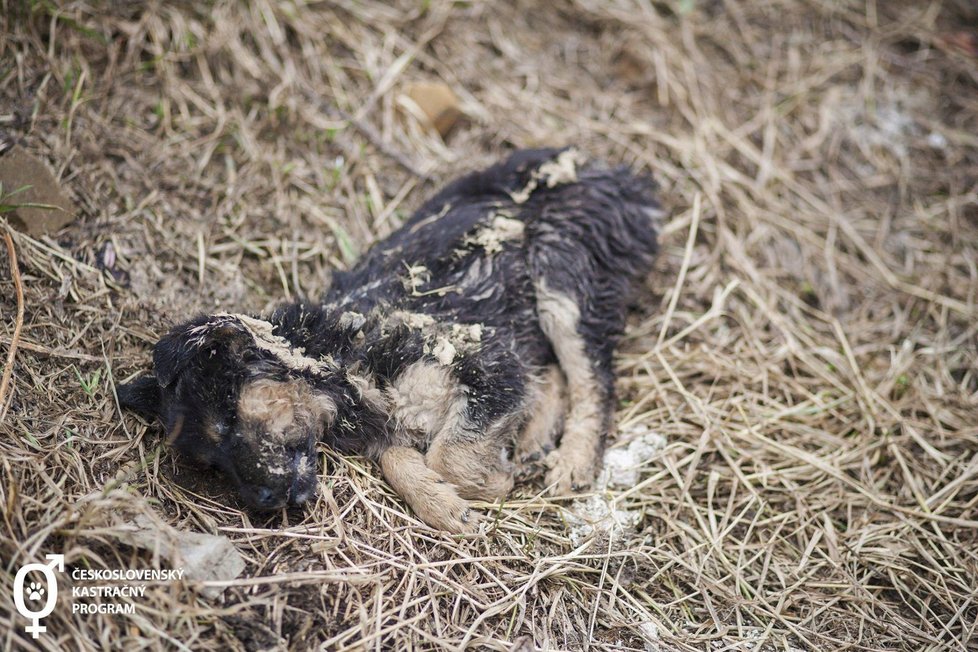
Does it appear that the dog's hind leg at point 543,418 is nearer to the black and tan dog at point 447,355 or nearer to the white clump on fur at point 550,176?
the black and tan dog at point 447,355

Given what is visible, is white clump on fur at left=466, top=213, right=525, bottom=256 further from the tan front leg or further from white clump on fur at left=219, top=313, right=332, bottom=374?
the tan front leg

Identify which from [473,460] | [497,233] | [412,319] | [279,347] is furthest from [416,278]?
[473,460]

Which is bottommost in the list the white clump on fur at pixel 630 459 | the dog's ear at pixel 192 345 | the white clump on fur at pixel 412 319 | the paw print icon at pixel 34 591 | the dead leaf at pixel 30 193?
the white clump on fur at pixel 630 459

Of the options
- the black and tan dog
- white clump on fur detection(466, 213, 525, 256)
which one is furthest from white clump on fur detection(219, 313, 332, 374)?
white clump on fur detection(466, 213, 525, 256)

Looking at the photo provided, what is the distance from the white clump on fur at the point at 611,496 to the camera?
3.51 m

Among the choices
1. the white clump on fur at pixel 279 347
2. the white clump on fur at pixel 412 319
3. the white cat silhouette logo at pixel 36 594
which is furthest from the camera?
the white clump on fur at pixel 412 319

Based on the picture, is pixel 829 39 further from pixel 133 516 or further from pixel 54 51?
pixel 133 516

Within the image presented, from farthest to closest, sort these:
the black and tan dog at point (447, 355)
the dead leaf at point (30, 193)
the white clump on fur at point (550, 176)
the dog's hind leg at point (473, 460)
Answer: the white clump on fur at point (550, 176), the dead leaf at point (30, 193), the dog's hind leg at point (473, 460), the black and tan dog at point (447, 355)

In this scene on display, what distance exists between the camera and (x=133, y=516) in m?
2.87

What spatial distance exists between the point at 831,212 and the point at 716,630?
3.20 meters

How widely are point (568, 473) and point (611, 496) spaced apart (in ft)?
0.78

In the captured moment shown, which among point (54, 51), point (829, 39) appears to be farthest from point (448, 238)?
point (829, 39)

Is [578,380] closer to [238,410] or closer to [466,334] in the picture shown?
[466,334]

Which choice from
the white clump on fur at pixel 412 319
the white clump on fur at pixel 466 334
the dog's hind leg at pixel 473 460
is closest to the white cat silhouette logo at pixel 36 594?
the dog's hind leg at pixel 473 460
